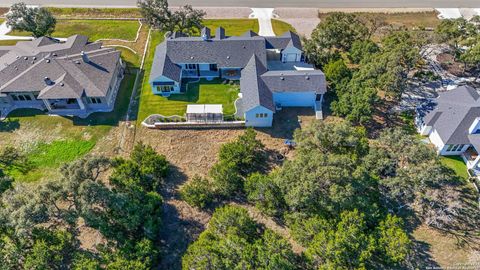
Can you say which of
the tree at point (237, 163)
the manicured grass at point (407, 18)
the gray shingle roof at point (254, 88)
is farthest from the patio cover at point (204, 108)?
the manicured grass at point (407, 18)

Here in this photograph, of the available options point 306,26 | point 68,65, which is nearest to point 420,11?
point 306,26

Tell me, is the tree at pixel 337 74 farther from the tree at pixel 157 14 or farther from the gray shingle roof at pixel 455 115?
the tree at pixel 157 14

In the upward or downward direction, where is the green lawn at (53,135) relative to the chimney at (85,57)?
downward

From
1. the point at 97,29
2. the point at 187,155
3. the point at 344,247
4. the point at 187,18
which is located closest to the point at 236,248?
the point at 344,247

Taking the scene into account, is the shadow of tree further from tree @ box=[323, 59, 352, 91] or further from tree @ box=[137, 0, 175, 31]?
tree @ box=[137, 0, 175, 31]

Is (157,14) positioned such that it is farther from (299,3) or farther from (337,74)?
(299,3)

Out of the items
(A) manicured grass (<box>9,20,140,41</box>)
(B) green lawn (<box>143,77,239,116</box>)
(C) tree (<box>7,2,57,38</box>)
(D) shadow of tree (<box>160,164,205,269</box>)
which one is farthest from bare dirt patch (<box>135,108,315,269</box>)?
(C) tree (<box>7,2,57,38</box>)
